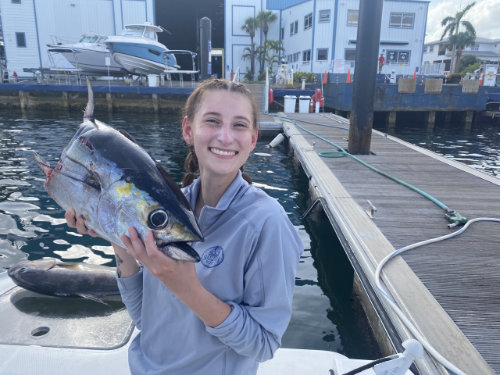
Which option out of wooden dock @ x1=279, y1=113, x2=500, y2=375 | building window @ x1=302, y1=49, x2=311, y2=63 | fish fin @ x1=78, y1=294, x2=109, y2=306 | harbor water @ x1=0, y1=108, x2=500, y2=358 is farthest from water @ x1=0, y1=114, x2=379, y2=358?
building window @ x1=302, y1=49, x2=311, y2=63

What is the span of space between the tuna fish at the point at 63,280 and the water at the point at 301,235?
1409 mm

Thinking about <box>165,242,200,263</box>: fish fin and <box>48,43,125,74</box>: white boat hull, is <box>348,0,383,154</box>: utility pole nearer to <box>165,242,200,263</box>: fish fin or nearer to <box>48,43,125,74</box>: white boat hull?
<box>165,242,200,263</box>: fish fin

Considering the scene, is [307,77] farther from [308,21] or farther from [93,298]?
[93,298]

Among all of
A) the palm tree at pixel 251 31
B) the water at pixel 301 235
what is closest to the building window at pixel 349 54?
the palm tree at pixel 251 31

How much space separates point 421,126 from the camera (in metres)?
22.2

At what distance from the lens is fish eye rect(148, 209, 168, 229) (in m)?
1.15

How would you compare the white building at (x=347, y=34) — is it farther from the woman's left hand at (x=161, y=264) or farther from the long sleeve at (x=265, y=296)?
the woman's left hand at (x=161, y=264)

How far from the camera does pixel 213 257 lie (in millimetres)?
1423

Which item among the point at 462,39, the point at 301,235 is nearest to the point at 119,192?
the point at 301,235

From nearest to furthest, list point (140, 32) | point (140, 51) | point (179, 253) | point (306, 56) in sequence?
point (179, 253)
point (140, 51)
point (140, 32)
point (306, 56)

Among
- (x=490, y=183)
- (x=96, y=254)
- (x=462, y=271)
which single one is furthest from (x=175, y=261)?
(x=490, y=183)

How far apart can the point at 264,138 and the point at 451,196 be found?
1063 cm

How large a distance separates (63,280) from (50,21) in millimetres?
34832

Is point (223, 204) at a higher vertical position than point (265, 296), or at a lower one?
higher
